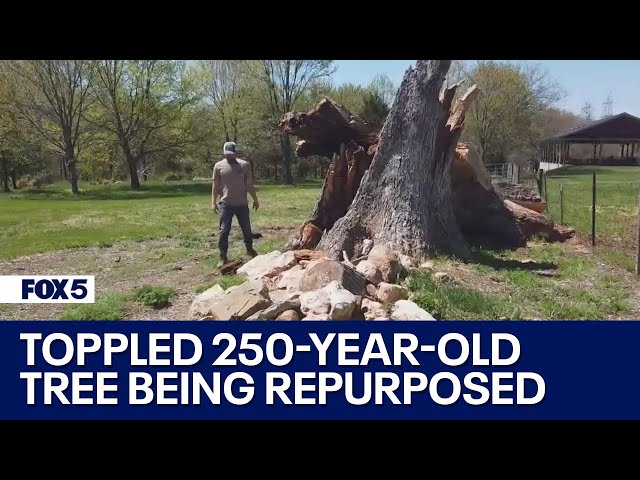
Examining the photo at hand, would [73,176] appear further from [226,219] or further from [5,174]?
[226,219]

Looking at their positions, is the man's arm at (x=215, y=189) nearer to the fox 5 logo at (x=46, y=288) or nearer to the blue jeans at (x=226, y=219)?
the blue jeans at (x=226, y=219)

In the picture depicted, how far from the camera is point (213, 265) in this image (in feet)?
30.0

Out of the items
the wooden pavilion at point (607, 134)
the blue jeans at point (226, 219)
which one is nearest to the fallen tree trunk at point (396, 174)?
the blue jeans at point (226, 219)

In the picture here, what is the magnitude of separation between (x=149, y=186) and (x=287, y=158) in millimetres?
9071

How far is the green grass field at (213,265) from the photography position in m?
6.75

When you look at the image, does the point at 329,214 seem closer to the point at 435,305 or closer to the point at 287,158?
the point at 435,305

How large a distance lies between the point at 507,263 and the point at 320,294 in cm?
434

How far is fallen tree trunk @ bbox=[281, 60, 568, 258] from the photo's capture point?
8.70 meters

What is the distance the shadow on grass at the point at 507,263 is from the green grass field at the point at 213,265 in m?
0.02

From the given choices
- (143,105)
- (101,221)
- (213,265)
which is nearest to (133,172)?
(143,105)

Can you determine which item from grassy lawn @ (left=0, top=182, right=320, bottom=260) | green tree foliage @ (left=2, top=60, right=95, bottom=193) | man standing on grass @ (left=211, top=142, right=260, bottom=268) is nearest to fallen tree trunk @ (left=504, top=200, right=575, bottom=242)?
grassy lawn @ (left=0, top=182, right=320, bottom=260)

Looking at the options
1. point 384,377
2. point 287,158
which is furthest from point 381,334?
point 287,158

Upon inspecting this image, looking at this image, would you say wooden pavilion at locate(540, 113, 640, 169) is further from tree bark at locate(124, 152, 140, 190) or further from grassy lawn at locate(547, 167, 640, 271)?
tree bark at locate(124, 152, 140, 190)

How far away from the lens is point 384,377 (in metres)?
3.87
